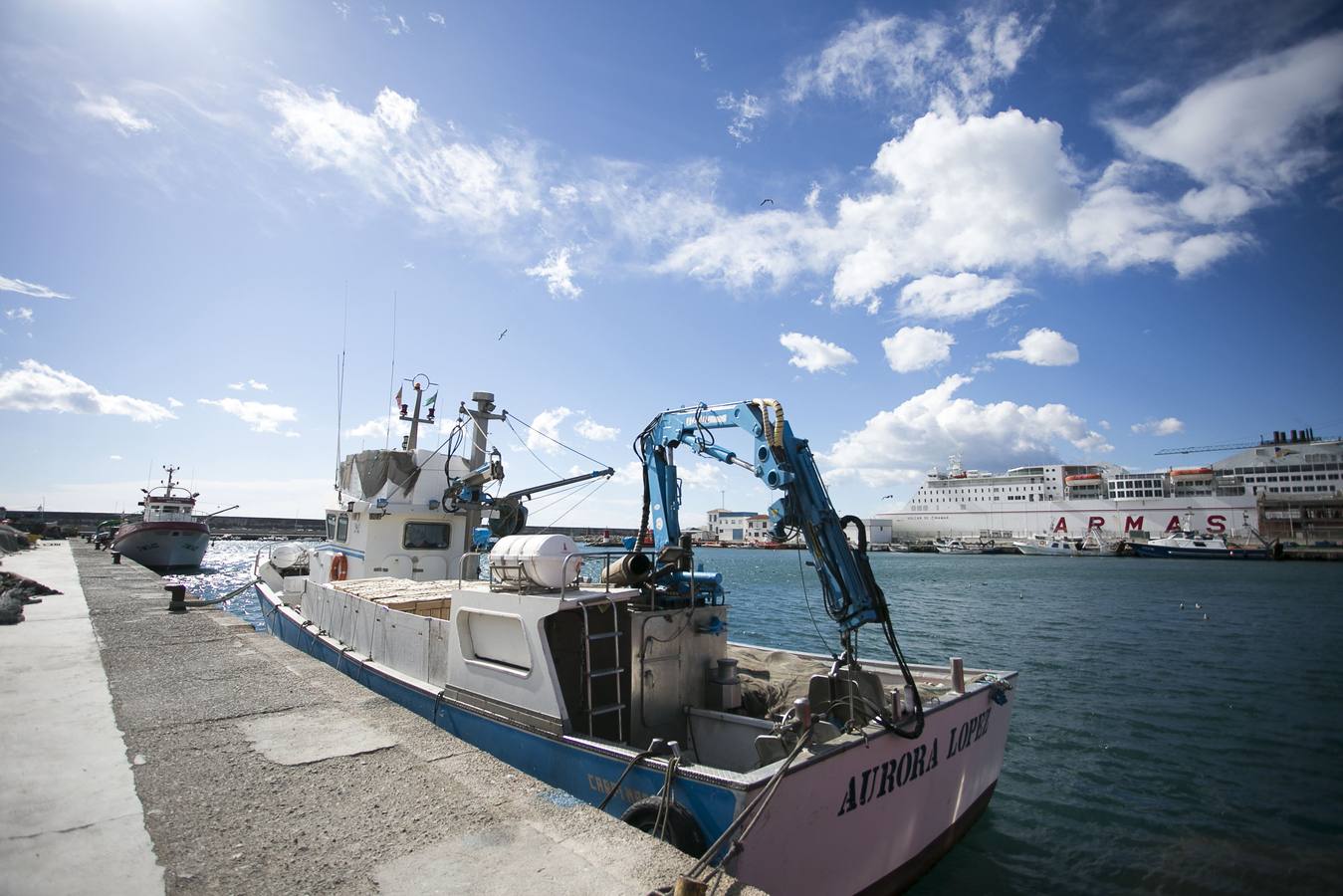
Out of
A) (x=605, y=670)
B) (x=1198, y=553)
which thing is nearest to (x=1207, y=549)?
(x=1198, y=553)

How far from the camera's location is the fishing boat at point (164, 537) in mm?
41844

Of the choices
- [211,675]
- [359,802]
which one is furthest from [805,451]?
[211,675]

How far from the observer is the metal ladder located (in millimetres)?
6277

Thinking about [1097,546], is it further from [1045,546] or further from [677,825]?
[677,825]

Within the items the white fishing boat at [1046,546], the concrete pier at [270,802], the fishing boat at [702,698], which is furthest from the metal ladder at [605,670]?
the white fishing boat at [1046,546]

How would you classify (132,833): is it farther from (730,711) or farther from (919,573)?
(919,573)

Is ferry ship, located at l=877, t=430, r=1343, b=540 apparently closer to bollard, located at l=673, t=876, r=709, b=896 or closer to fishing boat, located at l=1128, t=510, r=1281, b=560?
fishing boat, located at l=1128, t=510, r=1281, b=560

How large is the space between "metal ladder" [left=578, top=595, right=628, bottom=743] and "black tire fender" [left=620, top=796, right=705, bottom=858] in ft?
5.10

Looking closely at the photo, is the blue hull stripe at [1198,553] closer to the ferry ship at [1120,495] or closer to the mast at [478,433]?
the ferry ship at [1120,495]

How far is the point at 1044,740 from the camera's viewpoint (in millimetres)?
10812

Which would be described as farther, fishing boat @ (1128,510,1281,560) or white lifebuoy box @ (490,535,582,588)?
fishing boat @ (1128,510,1281,560)

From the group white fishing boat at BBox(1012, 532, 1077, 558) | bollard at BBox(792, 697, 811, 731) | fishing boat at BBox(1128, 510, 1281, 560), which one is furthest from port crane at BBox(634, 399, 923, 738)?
white fishing boat at BBox(1012, 532, 1077, 558)

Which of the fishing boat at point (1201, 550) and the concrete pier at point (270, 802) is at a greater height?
the concrete pier at point (270, 802)

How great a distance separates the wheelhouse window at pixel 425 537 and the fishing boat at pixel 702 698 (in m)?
4.25
